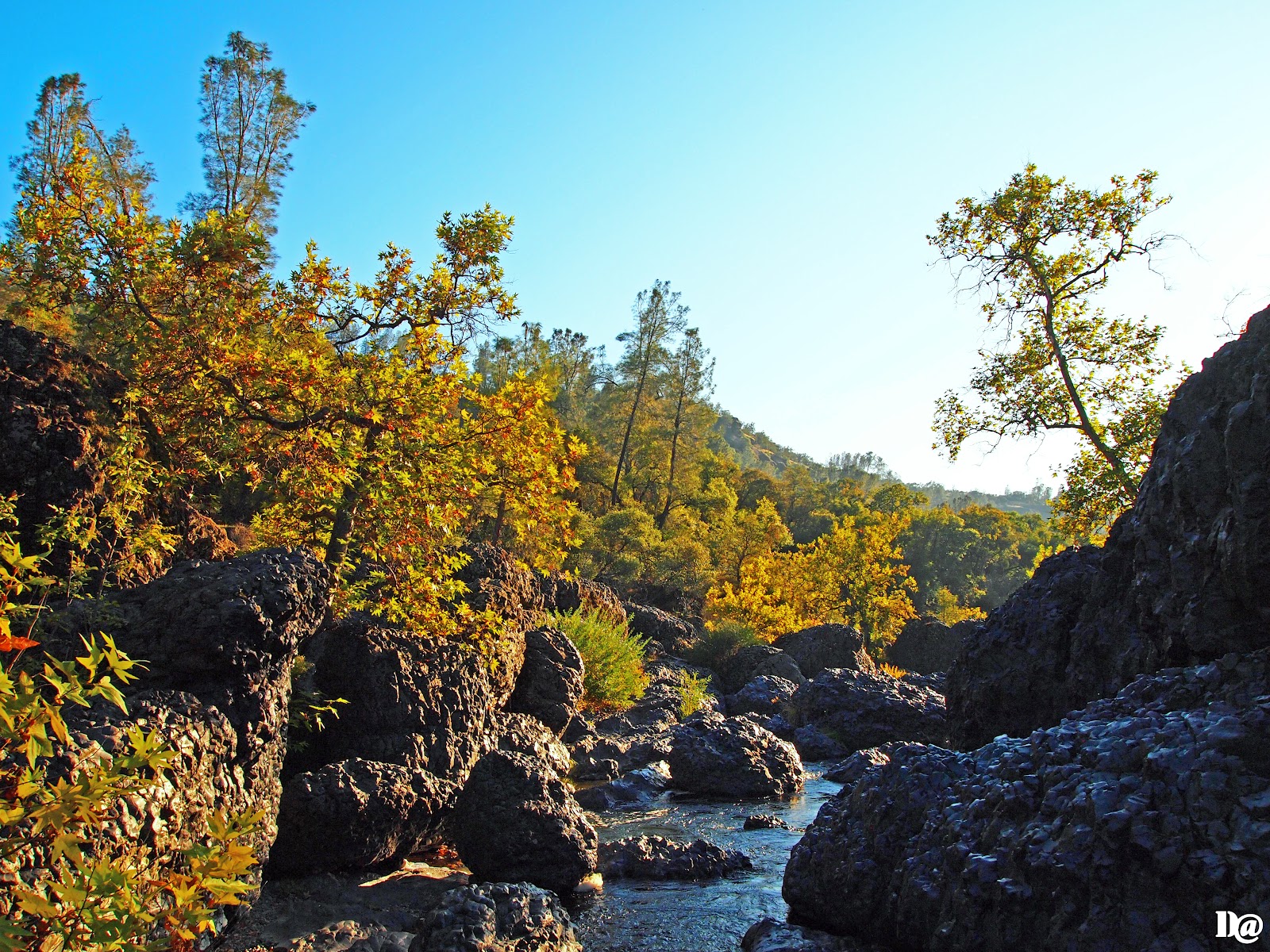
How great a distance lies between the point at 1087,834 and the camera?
3602 millimetres

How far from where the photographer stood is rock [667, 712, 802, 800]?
9.84m

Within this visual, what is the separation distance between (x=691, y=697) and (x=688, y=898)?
890 cm

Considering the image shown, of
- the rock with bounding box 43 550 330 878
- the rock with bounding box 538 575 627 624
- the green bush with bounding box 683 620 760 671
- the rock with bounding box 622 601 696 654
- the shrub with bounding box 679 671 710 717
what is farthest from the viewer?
the rock with bounding box 622 601 696 654

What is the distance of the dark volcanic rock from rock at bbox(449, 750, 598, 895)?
6.30ft

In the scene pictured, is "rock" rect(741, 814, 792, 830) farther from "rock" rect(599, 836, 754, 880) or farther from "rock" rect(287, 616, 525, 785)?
"rock" rect(287, 616, 525, 785)

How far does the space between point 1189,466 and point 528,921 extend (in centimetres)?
485

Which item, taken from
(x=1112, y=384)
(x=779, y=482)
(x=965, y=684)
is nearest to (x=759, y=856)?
(x=965, y=684)

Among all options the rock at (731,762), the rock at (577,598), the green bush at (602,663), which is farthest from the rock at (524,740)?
the rock at (577,598)

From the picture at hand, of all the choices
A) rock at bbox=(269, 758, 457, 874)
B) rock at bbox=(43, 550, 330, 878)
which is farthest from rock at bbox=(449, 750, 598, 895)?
rock at bbox=(43, 550, 330, 878)

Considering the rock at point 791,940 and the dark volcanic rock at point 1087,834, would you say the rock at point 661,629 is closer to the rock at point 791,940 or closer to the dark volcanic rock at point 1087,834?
the rock at point 791,940

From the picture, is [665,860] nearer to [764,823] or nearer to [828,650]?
[764,823]

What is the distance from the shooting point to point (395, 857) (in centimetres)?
629
